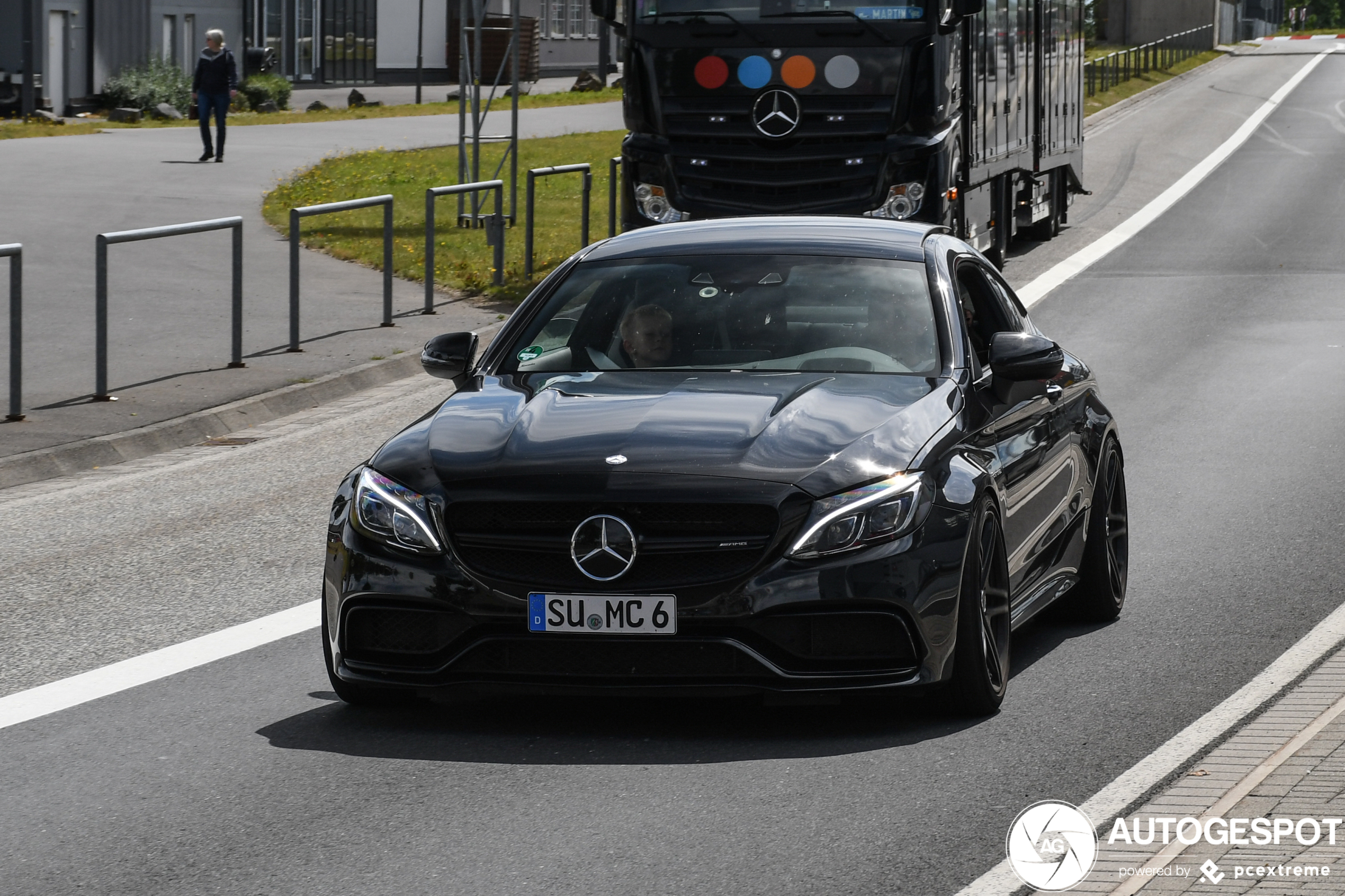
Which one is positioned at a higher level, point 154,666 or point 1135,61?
point 1135,61

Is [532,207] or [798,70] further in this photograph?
[532,207]

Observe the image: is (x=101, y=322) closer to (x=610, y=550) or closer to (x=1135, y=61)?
(x=610, y=550)

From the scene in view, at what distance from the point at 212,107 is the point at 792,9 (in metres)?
18.4

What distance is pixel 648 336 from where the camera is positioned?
7.20 metres

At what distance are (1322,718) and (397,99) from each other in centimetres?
6072

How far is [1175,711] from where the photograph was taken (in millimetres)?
6441

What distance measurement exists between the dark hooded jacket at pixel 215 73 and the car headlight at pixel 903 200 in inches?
706

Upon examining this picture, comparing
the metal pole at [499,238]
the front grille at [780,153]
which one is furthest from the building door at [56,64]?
the front grille at [780,153]

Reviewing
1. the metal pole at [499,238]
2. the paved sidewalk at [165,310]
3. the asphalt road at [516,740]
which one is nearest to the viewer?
the asphalt road at [516,740]

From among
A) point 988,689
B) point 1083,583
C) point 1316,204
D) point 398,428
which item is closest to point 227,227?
point 398,428

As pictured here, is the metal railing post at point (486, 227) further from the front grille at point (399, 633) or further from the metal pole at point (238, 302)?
the front grille at point (399, 633)

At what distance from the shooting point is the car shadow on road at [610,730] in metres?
6.01

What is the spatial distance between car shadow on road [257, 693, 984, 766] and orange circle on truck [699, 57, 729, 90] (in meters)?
11.8

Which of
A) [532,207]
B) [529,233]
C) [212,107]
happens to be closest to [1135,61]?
[212,107]
